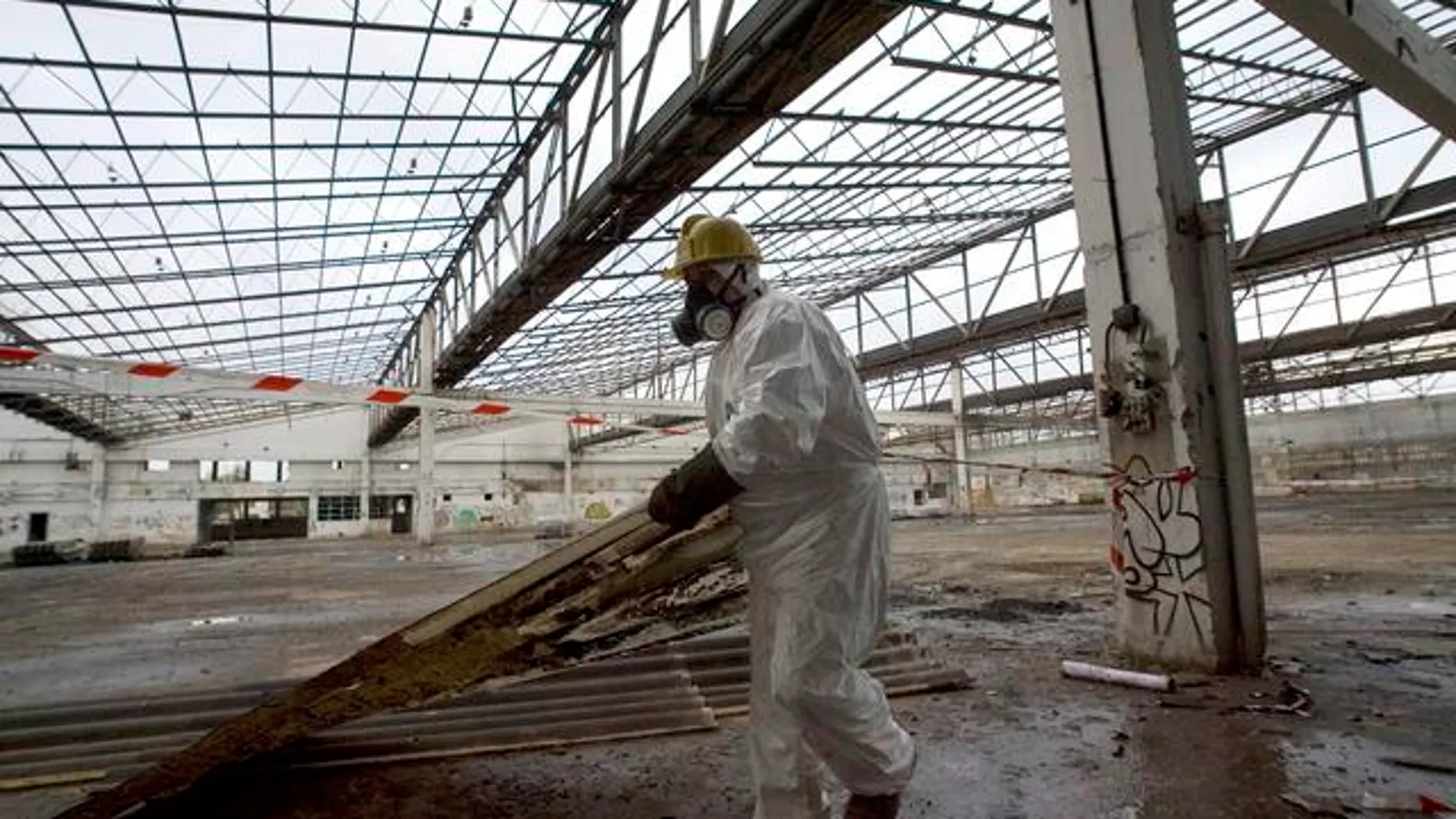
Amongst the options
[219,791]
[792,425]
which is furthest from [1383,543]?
[219,791]

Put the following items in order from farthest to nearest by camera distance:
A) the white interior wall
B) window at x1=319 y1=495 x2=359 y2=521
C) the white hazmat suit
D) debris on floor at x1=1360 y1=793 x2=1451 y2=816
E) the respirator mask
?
window at x1=319 y1=495 x2=359 y2=521
the white interior wall
the respirator mask
debris on floor at x1=1360 y1=793 x2=1451 y2=816
the white hazmat suit

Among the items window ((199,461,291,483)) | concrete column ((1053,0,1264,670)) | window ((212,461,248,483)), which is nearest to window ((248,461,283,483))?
window ((199,461,291,483))

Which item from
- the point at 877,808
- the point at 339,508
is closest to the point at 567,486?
the point at 339,508

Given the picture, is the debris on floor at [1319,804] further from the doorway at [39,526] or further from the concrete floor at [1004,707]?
the doorway at [39,526]

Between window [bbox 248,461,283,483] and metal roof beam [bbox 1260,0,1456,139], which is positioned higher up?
metal roof beam [bbox 1260,0,1456,139]

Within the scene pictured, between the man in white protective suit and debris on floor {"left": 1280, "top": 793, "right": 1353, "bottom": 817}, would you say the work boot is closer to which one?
the man in white protective suit

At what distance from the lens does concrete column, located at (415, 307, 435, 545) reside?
65.6 ft

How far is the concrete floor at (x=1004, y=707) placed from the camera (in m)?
2.41

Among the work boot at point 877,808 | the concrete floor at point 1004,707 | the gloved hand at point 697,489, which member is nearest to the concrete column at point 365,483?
the concrete floor at point 1004,707

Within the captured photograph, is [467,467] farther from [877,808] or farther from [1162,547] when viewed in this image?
[877,808]

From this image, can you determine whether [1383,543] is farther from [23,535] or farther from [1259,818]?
[23,535]

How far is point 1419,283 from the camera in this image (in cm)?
1833

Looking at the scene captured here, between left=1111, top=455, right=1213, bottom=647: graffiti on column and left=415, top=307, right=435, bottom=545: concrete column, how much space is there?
720 inches

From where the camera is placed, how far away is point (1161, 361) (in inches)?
152
